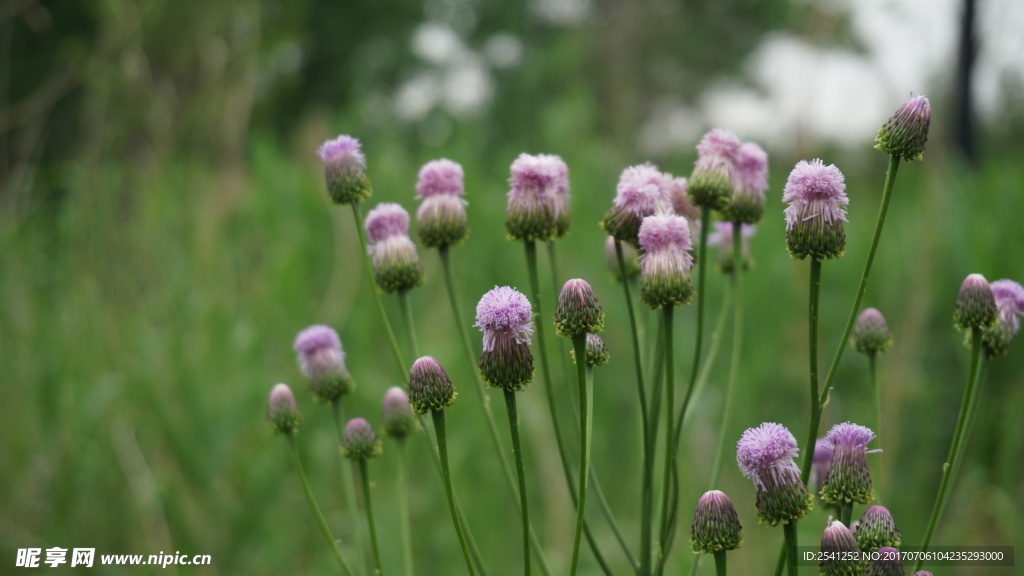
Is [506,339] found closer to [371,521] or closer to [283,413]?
Result: [371,521]

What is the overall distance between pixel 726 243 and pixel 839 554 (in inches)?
24.3

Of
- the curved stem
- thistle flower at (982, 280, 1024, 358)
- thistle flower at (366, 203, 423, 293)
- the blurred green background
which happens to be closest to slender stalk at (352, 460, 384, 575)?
the curved stem

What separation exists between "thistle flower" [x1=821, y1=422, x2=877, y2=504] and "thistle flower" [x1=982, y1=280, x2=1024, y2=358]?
260 millimetres

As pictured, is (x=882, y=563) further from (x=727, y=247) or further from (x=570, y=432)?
(x=570, y=432)

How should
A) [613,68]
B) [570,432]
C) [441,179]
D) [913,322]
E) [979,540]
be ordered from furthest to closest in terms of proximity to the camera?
[613,68] → [570,432] → [979,540] → [913,322] → [441,179]

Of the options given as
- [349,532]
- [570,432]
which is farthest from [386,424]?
[570,432]

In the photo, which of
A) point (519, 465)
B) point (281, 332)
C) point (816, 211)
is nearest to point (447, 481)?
point (519, 465)

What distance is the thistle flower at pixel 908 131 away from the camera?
0.75 metres

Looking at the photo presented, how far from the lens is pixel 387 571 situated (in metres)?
2.49

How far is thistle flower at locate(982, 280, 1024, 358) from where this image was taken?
2.97 ft

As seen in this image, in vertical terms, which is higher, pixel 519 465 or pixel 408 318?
pixel 408 318

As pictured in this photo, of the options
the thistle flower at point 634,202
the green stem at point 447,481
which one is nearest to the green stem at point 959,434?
the thistle flower at point 634,202

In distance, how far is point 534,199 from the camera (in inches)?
37.1

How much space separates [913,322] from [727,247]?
1756mm
